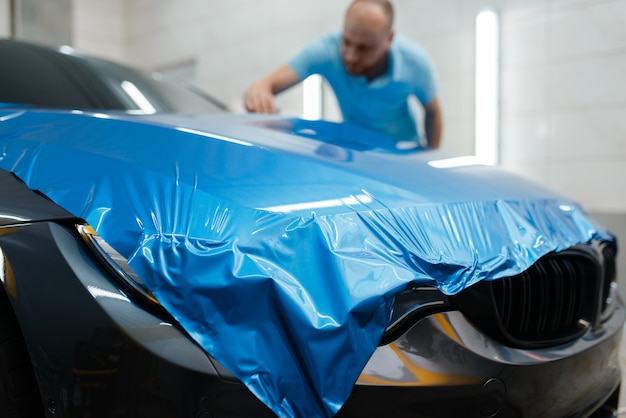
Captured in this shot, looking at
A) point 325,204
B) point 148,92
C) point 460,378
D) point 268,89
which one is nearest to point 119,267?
point 325,204

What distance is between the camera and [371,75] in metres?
2.24

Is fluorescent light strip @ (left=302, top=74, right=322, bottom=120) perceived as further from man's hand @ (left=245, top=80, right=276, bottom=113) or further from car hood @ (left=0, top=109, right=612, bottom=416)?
car hood @ (left=0, top=109, right=612, bottom=416)

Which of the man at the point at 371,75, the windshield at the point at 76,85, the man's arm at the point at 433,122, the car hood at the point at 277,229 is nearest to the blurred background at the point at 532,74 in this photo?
the man's arm at the point at 433,122

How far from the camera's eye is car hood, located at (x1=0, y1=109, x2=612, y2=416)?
81 centimetres

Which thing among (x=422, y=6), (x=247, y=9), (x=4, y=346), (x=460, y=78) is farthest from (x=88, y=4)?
(x=4, y=346)

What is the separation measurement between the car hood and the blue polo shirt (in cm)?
100

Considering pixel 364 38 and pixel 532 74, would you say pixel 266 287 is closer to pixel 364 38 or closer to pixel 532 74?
pixel 364 38

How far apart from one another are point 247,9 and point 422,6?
201cm

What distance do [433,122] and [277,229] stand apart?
1.64 meters

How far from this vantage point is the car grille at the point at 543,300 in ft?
3.25

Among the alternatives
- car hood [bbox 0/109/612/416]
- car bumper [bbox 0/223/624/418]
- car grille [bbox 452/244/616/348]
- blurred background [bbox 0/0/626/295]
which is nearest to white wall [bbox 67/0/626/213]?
blurred background [bbox 0/0/626/295]

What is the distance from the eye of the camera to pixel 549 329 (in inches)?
44.6

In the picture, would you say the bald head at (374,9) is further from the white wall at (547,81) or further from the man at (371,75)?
the white wall at (547,81)

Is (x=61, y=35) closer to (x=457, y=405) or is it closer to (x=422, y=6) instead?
(x=422, y=6)
